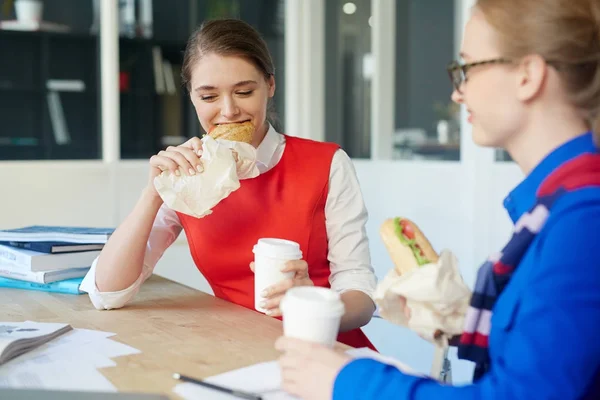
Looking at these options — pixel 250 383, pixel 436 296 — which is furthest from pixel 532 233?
pixel 250 383

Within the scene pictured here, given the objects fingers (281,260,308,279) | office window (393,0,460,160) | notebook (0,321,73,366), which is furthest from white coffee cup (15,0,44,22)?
fingers (281,260,308,279)

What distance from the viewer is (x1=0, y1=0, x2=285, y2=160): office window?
3785mm

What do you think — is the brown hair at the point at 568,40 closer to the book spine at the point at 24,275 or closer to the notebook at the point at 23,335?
the notebook at the point at 23,335

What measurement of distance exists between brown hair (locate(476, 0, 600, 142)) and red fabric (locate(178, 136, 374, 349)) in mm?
878

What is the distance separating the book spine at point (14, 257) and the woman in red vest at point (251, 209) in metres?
0.23

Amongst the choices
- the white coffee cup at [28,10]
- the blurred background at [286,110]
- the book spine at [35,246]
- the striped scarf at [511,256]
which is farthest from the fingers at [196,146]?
the white coffee cup at [28,10]

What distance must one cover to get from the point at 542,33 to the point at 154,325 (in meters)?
0.93

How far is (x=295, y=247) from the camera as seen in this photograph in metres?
1.25

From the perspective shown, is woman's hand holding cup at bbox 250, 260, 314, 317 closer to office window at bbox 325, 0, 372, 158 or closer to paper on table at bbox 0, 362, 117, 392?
paper on table at bbox 0, 362, 117, 392

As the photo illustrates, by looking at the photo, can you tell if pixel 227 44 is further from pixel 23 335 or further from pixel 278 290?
pixel 23 335

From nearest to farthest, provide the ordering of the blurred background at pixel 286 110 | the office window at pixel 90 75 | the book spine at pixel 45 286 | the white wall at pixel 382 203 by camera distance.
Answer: the book spine at pixel 45 286 → the white wall at pixel 382 203 → the blurred background at pixel 286 110 → the office window at pixel 90 75

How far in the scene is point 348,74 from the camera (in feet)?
10.9

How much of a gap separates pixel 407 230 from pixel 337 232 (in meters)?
0.68

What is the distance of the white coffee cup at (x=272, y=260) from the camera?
48.9 inches
